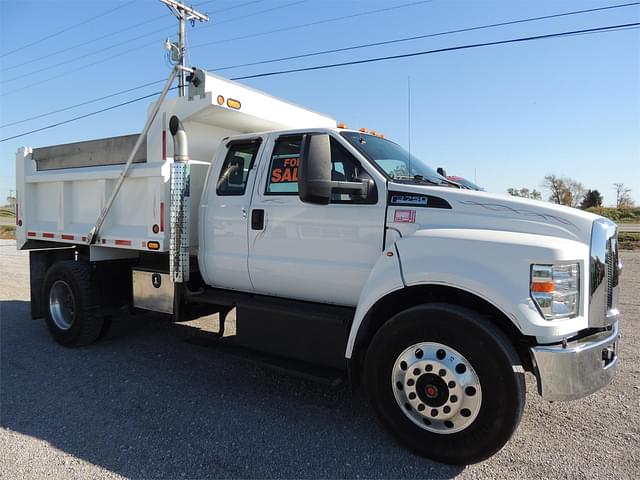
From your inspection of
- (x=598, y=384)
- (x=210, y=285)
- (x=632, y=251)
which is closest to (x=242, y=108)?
(x=210, y=285)

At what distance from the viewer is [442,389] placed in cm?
305

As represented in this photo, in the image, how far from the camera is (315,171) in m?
3.34

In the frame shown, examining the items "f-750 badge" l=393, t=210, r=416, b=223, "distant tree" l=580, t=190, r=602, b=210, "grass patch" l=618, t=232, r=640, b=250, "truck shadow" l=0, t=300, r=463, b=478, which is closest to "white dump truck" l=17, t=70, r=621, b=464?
"f-750 badge" l=393, t=210, r=416, b=223

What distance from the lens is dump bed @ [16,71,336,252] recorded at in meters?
4.71

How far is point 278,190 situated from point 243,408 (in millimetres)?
1895

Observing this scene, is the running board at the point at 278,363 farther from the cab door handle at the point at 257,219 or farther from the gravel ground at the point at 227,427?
the cab door handle at the point at 257,219

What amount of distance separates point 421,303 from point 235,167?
90.4 inches

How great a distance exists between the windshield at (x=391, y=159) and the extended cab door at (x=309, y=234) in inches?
5.8

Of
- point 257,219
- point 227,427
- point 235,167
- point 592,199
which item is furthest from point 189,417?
point 592,199

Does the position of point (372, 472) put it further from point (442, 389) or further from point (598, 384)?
point (598, 384)

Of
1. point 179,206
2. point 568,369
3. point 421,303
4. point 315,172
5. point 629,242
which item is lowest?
point 568,369

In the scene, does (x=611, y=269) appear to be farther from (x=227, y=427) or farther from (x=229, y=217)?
(x=229, y=217)

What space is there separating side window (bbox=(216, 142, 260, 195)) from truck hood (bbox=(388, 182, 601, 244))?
1.61 m

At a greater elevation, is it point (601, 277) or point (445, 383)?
point (601, 277)
